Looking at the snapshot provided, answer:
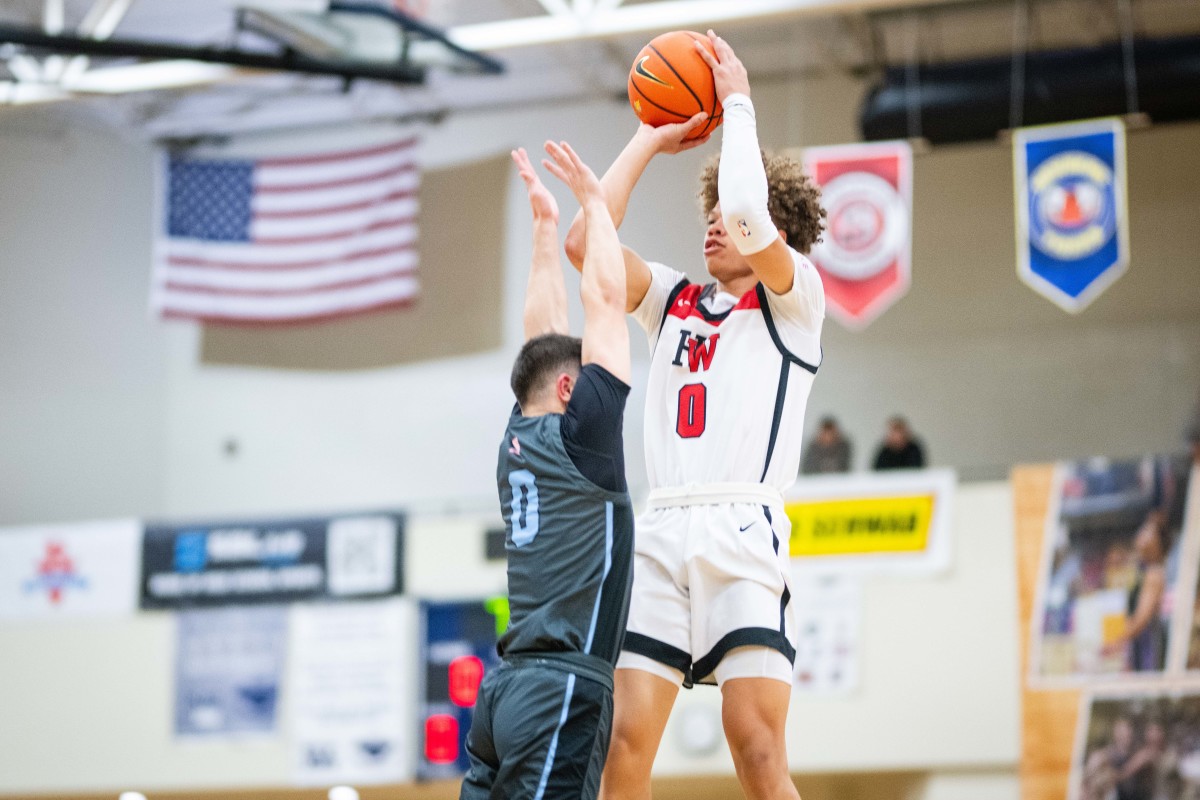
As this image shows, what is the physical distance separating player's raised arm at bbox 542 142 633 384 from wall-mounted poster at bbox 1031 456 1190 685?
7.91m

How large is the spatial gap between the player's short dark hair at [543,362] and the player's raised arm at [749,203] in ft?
1.80

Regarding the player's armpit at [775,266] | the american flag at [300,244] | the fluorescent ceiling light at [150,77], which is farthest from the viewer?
the american flag at [300,244]

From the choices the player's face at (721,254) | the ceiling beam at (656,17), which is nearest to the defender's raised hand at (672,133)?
the player's face at (721,254)

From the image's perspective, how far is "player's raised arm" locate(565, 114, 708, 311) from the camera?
4.40 metres

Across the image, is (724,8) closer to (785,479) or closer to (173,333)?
(785,479)

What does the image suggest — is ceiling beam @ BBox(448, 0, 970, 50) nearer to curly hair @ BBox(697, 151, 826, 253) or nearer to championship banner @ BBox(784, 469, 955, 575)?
championship banner @ BBox(784, 469, 955, 575)

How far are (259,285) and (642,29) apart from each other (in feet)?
20.4

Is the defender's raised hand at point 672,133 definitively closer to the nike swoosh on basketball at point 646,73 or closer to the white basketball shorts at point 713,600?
the nike swoosh on basketball at point 646,73

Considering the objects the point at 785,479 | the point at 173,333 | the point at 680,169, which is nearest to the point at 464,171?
the point at 680,169

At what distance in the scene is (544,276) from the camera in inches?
174

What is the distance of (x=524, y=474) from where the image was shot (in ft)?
13.1

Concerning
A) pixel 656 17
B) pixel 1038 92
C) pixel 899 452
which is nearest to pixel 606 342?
pixel 656 17

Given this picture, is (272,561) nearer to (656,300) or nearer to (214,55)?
(214,55)

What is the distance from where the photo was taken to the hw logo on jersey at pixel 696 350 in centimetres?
437
